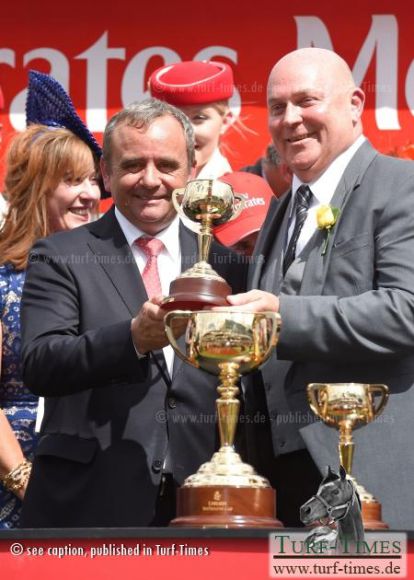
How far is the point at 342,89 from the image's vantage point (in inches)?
156

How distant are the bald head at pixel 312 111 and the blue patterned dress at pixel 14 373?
3.40ft

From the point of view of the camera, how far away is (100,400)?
378 cm

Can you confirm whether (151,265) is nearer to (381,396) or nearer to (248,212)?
(381,396)

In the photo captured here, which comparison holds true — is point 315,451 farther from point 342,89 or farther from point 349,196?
point 342,89

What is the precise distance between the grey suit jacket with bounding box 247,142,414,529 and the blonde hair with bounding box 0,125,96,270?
1.14 m

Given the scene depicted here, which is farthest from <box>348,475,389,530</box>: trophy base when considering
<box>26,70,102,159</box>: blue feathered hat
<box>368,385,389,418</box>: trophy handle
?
<box>26,70,102,159</box>: blue feathered hat

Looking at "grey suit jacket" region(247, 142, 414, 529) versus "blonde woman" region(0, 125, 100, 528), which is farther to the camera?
"blonde woman" region(0, 125, 100, 528)

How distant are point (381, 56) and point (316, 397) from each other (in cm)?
325

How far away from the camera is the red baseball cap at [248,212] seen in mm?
4906

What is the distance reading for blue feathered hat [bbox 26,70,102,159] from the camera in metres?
4.81

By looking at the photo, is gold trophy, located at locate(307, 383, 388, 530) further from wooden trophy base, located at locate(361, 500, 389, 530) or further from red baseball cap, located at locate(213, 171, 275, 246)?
red baseball cap, located at locate(213, 171, 275, 246)

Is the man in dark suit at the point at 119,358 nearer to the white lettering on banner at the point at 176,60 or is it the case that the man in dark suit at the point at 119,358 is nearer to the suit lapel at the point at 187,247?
the suit lapel at the point at 187,247

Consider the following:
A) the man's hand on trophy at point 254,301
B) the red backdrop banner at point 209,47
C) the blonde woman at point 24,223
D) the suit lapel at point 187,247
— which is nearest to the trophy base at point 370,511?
the man's hand on trophy at point 254,301

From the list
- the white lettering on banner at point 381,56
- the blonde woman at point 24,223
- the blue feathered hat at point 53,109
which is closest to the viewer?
the blonde woman at point 24,223
